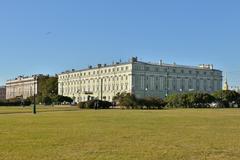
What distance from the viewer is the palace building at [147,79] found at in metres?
168

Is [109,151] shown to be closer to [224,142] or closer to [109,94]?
[224,142]

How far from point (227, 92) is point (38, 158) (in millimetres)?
108149

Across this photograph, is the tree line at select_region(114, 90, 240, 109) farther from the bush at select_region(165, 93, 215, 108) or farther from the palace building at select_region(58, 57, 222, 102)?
the palace building at select_region(58, 57, 222, 102)

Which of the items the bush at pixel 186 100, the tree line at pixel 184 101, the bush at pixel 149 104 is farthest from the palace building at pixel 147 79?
the bush at pixel 149 104

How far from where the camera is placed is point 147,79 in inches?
6727

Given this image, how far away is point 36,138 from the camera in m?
21.0

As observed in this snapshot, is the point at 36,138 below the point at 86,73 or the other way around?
below

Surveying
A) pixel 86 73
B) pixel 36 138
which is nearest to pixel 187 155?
pixel 36 138

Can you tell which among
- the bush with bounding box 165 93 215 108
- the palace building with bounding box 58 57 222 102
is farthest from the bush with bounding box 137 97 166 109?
the palace building with bounding box 58 57 222 102

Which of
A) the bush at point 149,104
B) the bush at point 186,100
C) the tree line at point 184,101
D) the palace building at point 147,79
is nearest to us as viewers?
the bush at point 149,104

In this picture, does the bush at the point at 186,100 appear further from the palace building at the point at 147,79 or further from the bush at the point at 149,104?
the palace building at the point at 147,79

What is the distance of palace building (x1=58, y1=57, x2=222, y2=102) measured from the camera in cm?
16812

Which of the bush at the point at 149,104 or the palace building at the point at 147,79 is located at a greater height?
the palace building at the point at 147,79

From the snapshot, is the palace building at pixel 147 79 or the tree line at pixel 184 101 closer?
the tree line at pixel 184 101
